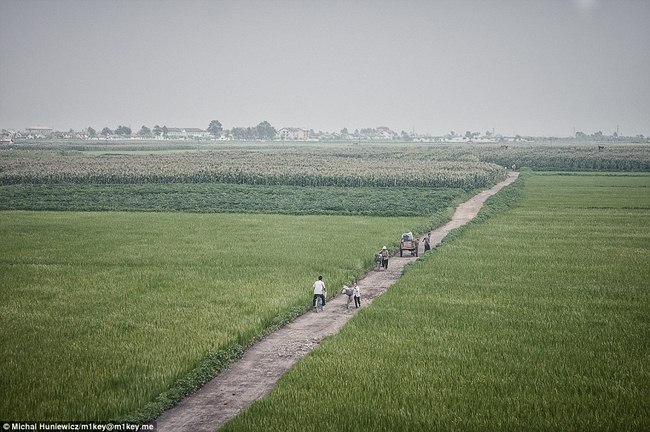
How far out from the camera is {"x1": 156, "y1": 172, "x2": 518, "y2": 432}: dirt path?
42.5ft

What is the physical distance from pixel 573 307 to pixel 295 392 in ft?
37.3

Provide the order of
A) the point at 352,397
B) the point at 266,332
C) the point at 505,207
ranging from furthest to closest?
the point at 505,207, the point at 266,332, the point at 352,397

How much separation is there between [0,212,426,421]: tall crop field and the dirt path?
42 cm

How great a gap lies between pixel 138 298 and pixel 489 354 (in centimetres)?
1235

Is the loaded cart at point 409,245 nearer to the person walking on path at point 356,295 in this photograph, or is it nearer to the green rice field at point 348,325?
the green rice field at point 348,325

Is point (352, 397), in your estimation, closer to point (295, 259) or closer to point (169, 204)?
point (295, 259)

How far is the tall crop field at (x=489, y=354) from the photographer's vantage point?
12586 millimetres

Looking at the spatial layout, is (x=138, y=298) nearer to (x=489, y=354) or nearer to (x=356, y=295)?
(x=356, y=295)

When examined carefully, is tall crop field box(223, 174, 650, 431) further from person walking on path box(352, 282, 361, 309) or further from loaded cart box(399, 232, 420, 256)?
loaded cart box(399, 232, 420, 256)

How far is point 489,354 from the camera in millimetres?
16234

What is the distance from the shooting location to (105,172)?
71.6 meters

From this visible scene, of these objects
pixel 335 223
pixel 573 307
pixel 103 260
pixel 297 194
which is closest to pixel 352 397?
pixel 573 307

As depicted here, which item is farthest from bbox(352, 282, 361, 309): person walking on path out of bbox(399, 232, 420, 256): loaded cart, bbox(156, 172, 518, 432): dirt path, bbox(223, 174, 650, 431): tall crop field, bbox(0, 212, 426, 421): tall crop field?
bbox(399, 232, 420, 256): loaded cart

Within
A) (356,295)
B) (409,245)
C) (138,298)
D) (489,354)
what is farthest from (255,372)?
(409,245)
